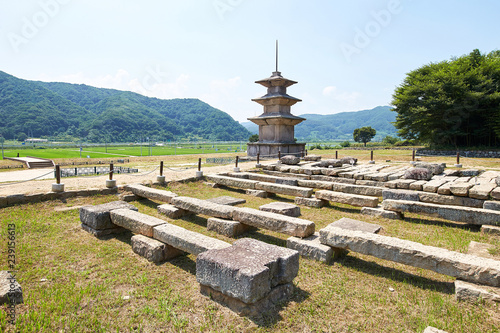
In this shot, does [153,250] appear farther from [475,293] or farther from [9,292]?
[475,293]

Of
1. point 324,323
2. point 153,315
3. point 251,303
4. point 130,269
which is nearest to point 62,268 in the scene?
point 130,269

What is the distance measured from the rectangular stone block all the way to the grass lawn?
457 millimetres

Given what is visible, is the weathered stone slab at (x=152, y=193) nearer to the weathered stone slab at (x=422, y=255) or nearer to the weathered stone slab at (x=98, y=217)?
the weathered stone slab at (x=98, y=217)

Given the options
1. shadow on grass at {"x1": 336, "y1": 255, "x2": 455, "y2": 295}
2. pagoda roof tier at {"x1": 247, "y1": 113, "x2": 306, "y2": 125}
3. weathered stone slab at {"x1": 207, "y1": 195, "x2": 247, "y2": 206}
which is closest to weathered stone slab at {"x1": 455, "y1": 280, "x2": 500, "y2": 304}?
shadow on grass at {"x1": 336, "y1": 255, "x2": 455, "y2": 295}

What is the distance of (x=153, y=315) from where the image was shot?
3465 millimetres

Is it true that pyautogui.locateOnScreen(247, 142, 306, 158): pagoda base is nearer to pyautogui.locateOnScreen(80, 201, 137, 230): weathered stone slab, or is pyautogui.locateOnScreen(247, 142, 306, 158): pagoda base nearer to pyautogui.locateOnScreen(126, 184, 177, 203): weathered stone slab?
pyautogui.locateOnScreen(126, 184, 177, 203): weathered stone slab

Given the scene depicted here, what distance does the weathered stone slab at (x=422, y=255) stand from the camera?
146 inches

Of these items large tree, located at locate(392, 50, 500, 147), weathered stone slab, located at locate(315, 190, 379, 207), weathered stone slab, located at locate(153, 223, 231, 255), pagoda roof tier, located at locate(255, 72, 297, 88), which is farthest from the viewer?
large tree, located at locate(392, 50, 500, 147)

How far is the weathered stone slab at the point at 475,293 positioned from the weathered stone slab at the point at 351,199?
446cm

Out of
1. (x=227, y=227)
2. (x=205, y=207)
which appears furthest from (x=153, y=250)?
(x=205, y=207)

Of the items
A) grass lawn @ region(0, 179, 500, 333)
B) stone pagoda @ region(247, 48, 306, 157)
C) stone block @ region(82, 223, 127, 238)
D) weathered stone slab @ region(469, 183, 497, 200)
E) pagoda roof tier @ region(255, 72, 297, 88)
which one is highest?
pagoda roof tier @ region(255, 72, 297, 88)

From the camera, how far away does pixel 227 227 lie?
6332mm

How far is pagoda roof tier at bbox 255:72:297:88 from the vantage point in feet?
73.5

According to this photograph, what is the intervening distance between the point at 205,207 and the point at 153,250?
206 cm
